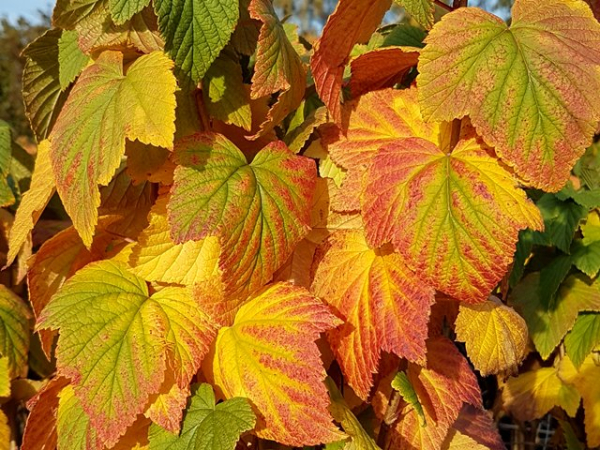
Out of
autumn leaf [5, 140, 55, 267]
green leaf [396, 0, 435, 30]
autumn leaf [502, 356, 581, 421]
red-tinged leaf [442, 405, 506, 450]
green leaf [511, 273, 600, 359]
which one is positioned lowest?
autumn leaf [502, 356, 581, 421]

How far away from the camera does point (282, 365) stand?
0.87 m

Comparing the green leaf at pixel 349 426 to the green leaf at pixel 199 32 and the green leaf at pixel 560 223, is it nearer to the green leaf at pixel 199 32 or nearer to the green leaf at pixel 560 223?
the green leaf at pixel 199 32

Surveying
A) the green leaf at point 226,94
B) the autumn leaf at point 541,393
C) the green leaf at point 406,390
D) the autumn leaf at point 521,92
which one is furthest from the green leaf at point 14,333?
the autumn leaf at point 541,393

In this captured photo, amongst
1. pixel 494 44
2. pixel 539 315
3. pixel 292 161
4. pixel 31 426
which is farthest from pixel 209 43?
pixel 539 315

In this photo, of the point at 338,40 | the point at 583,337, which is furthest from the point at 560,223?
the point at 338,40

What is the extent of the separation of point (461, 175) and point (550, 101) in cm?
Answer: 13

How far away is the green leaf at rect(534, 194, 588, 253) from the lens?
57.5 inches

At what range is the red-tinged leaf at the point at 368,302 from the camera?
0.84m

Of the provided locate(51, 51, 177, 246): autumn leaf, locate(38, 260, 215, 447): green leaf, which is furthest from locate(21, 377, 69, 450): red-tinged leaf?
locate(51, 51, 177, 246): autumn leaf

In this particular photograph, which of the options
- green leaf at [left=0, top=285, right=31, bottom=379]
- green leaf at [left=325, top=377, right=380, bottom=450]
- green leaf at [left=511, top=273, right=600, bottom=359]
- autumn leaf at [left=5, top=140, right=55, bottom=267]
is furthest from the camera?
green leaf at [left=511, top=273, right=600, bottom=359]

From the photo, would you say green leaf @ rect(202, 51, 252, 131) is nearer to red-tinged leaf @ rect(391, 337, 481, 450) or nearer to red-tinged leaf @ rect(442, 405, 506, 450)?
red-tinged leaf @ rect(391, 337, 481, 450)

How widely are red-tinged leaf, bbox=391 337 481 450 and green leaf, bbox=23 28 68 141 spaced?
26.6 inches

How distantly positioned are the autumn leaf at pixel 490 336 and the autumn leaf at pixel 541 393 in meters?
0.60

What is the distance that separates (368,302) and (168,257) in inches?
10.5
